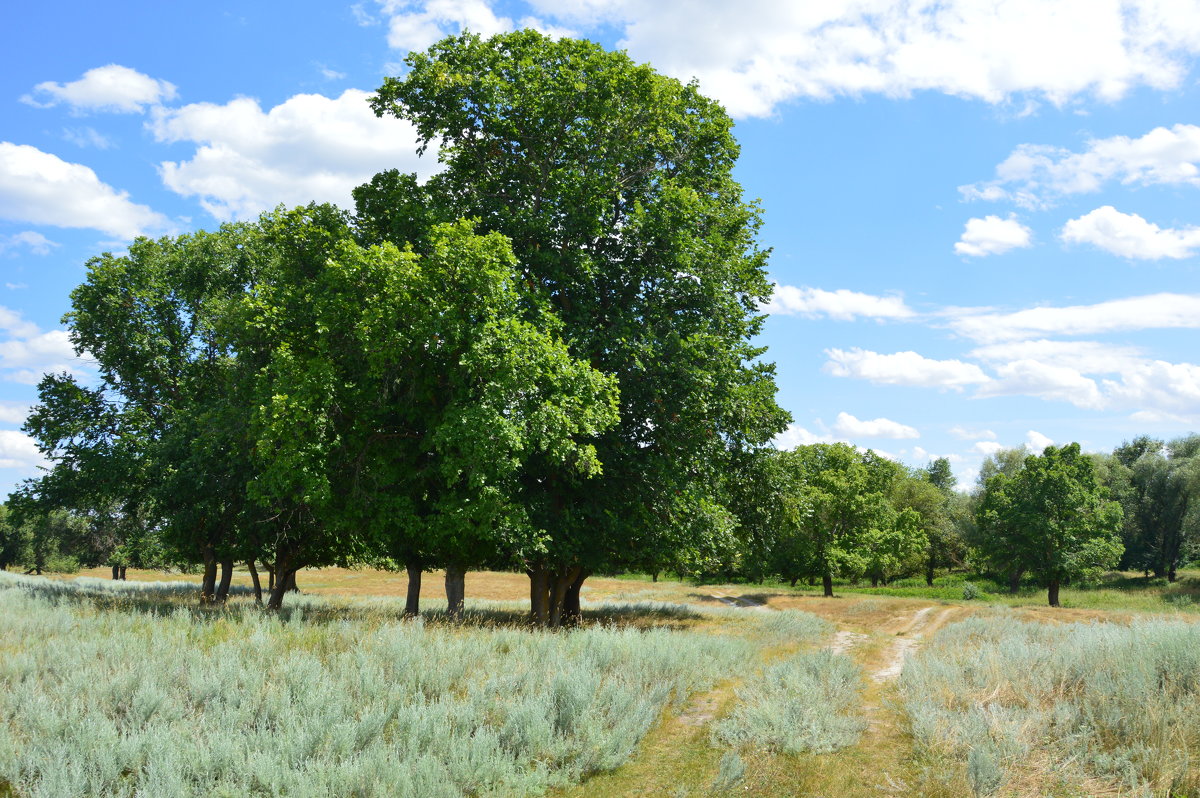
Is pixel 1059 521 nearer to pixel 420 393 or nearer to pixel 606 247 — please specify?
pixel 606 247

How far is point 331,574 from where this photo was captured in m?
72.1

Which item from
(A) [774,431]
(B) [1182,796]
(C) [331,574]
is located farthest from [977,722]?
(C) [331,574]

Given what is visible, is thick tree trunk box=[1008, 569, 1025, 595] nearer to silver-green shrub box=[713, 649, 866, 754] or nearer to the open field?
the open field

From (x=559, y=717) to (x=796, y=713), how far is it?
306 centimetres

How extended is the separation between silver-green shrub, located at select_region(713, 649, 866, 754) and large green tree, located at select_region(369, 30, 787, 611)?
23.4ft

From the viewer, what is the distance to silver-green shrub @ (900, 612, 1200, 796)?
7.21 metres

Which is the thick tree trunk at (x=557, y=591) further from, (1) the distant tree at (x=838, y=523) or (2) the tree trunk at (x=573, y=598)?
(1) the distant tree at (x=838, y=523)

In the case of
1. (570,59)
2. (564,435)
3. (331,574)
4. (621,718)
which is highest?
(570,59)

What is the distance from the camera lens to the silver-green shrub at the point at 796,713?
840 cm

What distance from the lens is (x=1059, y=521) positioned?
44.2 meters

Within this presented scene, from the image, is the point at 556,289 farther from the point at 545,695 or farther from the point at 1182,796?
the point at 1182,796

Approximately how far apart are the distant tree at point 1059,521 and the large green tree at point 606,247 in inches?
1358

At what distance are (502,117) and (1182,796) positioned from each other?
18.0 m

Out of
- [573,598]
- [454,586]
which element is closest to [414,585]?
[454,586]
